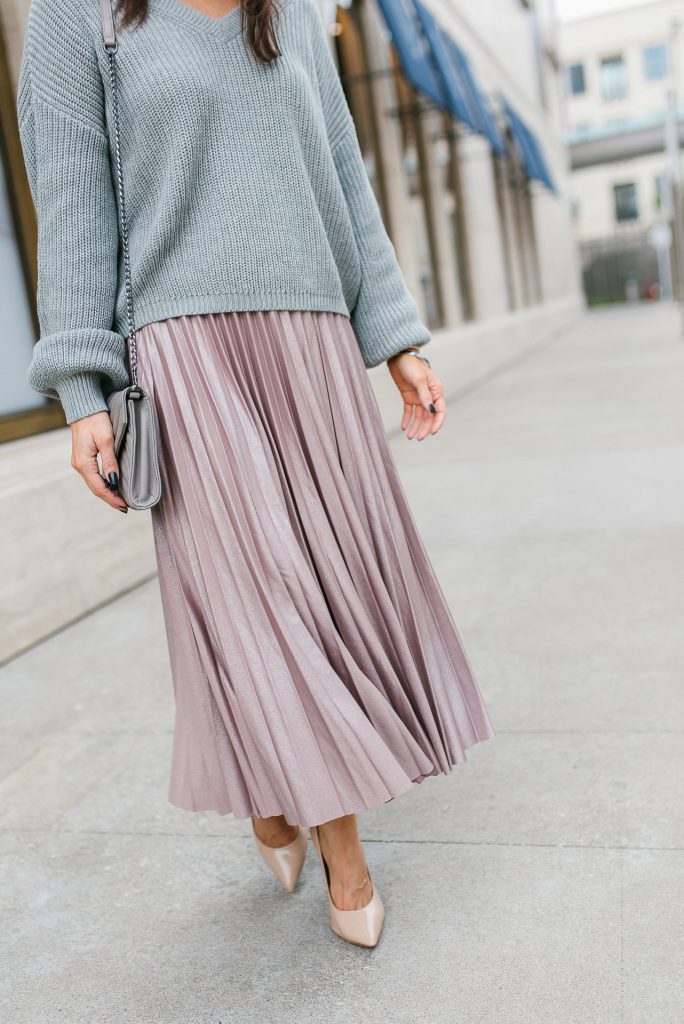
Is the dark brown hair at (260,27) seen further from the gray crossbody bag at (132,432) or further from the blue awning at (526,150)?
the blue awning at (526,150)

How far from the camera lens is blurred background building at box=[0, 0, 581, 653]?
161 inches

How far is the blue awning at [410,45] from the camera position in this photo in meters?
8.83

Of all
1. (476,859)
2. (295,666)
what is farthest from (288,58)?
(476,859)

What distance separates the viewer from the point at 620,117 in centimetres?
4825

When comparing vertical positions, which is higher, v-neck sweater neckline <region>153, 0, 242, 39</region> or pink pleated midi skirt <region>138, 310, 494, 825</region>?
v-neck sweater neckline <region>153, 0, 242, 39</region>

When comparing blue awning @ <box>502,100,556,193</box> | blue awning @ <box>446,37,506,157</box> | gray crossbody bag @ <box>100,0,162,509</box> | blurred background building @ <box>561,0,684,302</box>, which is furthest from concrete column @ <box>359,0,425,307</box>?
blurred background building @ <box>561,0,684,302</box>

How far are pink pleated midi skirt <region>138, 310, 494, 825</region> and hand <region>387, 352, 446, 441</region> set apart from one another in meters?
0.13

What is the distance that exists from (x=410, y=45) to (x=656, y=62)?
4387 cm

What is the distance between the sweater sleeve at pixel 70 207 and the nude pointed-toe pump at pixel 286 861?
96 cm

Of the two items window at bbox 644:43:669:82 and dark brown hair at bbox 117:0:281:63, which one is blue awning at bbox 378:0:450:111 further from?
window at bbox 644:43:669:82

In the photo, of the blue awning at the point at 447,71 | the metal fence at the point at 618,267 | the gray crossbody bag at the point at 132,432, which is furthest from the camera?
the metal fence at the point at 618,267

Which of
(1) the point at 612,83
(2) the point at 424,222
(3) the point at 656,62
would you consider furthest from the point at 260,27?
(1) the point at 612,83

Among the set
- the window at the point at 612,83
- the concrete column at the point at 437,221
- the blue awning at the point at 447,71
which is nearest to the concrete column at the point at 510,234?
the concrete column at the point at 437,221

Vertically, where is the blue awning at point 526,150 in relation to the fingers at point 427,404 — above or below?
above
